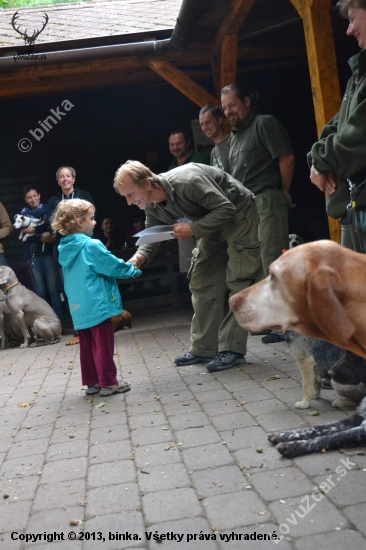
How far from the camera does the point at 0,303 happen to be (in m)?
9.35

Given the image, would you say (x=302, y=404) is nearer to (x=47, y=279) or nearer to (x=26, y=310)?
(x=26, y=310)

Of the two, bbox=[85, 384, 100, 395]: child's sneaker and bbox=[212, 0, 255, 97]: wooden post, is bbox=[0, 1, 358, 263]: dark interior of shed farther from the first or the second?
bbox=[85, 384, 100, 395]: child's sneaker

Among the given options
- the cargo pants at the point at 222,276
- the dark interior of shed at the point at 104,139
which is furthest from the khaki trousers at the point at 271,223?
the dark interior of shed at the point at 104,139

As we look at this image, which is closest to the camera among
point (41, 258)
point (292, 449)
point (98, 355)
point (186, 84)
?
point (292, 449)

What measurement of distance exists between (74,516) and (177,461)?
2.47 ft

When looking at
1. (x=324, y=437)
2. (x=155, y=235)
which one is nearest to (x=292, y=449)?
(x=324, y=437)

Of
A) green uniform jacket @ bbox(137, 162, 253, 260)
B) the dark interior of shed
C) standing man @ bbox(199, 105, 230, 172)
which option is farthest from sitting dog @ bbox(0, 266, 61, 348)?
green uniform jacket @ bbox(137, 162, 253, 260)

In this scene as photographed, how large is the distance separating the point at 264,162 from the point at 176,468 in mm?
3785

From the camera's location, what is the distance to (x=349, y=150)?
3.39m

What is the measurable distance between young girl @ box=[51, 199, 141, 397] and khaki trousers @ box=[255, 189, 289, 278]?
190 centimetres

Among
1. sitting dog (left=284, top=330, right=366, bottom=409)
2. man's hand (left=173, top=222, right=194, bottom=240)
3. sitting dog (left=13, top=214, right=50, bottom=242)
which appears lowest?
sitting dog (left=284, top=330, right=366, bottom=409)

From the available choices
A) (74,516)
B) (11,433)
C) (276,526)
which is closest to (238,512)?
(276,526)

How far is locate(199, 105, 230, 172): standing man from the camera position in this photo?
6660 millimetres

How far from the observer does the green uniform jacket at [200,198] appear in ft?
16.6
